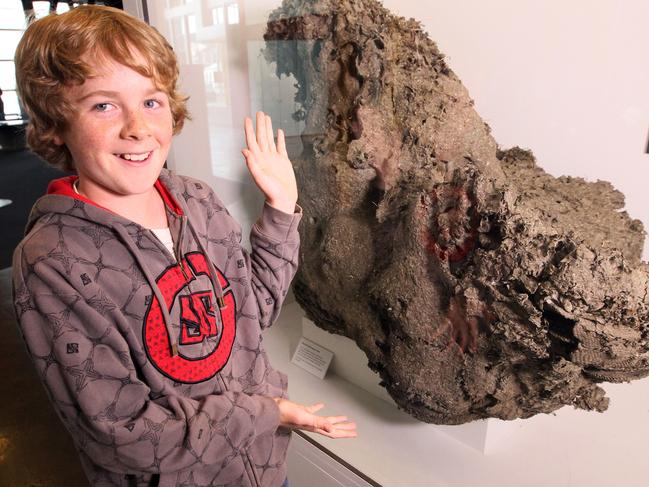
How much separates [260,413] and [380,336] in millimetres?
490

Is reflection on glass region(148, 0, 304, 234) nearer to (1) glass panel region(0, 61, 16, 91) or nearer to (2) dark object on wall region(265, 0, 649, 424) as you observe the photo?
(2) dark object on wall region(265, 0, 649, 424)

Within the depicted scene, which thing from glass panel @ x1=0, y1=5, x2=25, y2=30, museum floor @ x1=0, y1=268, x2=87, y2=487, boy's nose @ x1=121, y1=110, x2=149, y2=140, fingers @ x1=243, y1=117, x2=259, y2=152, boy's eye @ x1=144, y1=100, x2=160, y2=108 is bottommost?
museum floor @ x1=0, y1=268, x2=87, y2=487

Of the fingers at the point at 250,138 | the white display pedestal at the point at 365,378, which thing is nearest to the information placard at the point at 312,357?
the white display pedestal at the point at 365,378

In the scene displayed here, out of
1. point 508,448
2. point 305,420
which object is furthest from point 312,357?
point 305,420

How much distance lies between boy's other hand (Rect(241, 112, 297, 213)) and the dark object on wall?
0.28m

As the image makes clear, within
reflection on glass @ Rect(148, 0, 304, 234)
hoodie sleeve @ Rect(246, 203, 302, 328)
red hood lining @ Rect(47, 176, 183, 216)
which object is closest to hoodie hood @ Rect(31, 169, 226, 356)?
red hood lining @ Rect(47, 176, 183, 216)

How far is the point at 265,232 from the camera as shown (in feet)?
3.07

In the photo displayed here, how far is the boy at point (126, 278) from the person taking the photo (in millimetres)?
699

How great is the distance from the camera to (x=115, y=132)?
0.73m

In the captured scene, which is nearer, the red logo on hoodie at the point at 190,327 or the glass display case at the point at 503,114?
the red logo on hoodie at the point at 190,327

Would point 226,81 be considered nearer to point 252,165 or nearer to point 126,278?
A: point 252,165

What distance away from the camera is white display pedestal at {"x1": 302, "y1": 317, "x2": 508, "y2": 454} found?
4.25 feet

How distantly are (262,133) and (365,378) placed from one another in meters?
0.88

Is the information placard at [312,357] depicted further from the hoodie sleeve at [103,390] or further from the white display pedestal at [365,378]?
the hoodie sleeve at [103,390]
